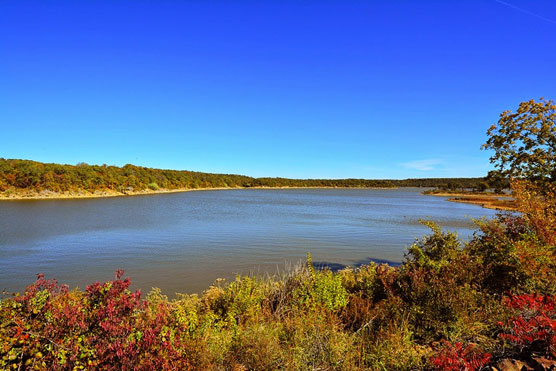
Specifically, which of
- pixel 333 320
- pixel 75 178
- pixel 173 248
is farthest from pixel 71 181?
pixel 333 320

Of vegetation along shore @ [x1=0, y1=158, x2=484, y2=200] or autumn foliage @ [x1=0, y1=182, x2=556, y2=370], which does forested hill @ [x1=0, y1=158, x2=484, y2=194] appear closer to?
vegetation along shore @ [x1=0, y1=158, x2=484, y2=200]

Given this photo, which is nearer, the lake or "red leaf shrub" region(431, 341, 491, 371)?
"red leaf shrub" region(431, 341, 491, 371)

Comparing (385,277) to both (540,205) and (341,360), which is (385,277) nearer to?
(341,360)

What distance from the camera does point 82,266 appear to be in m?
13.2

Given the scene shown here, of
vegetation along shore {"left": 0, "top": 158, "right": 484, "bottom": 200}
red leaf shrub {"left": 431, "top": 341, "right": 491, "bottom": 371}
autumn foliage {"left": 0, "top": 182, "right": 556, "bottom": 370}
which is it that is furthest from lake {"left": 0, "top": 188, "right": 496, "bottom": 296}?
vegetation along shore {"left": 0, "top": 158, "right": 484, "bottom": 200}

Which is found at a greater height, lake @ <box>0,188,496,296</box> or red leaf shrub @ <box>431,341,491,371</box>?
red leaf shrub @ <box>431,341,491,371</box>

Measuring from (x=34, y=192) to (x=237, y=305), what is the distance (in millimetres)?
62593

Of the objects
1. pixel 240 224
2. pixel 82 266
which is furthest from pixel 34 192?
pixel 82 266

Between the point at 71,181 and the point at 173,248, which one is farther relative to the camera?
the point at 71,181

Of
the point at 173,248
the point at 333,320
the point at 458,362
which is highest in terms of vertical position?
the point at 458,362

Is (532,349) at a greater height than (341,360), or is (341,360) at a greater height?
(532,349)

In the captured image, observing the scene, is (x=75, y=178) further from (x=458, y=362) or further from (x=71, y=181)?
(x=458, y=362)

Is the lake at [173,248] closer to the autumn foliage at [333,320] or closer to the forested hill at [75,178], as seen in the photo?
the autumn foliage at [333,320]

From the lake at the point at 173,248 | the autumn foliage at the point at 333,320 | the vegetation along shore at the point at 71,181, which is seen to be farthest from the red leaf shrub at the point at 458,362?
the vegetation along shore at the point at 71,181
